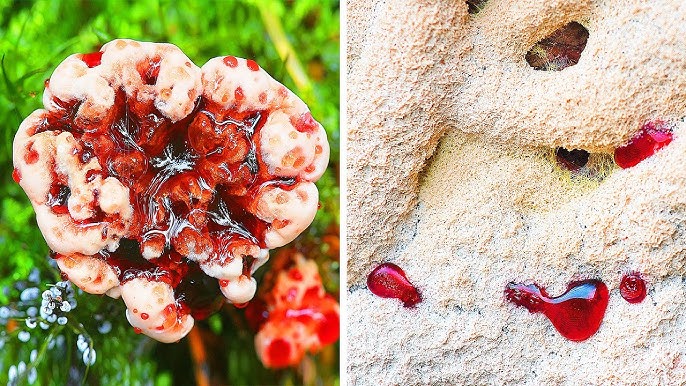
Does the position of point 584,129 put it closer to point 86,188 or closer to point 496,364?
point 496,364

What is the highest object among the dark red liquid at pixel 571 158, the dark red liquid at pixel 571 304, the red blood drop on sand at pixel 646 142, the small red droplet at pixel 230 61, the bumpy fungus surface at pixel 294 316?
the red blood drop on sand at pixel 646 142

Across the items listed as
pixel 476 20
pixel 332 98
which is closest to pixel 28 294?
pixel 332 98

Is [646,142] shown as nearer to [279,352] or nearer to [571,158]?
[571,158]

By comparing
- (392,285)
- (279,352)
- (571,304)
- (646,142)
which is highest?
(646,142)

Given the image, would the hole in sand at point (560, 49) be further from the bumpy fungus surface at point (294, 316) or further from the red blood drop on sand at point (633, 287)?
the bumpy fungus surface at point (294, 316)

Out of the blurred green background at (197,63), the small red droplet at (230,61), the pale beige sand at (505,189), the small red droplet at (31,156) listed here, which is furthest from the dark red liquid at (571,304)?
the small red droplet at (31,156)

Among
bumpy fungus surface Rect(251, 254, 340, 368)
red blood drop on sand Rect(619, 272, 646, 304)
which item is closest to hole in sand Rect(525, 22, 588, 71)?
red blood drop on sand Rect(619, 272, 646, 304)

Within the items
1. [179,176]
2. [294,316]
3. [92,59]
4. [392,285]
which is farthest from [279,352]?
[92,59]
